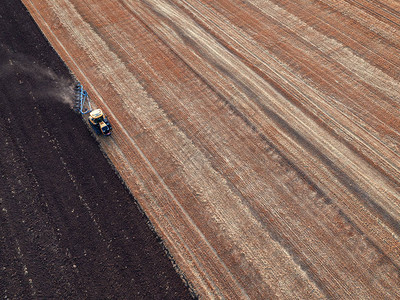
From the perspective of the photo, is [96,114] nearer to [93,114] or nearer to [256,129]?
[93,114]

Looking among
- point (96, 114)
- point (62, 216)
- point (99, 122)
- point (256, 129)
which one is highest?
point (96, 114)

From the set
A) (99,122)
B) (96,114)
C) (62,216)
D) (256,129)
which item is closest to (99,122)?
(99,122)

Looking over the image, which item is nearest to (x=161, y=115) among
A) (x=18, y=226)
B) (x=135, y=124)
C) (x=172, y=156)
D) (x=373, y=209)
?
(x=135, y=124)

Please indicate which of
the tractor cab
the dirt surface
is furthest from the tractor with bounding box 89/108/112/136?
the dirt surface

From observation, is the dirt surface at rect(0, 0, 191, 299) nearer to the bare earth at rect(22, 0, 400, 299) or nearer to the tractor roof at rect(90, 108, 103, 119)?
the bare earth at rect(22, 0, 400, 299)

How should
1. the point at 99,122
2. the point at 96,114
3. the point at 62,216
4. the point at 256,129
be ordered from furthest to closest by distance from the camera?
the point at 256,129 < the point at 99,122 < the point at 96,114 < the point at 62,216

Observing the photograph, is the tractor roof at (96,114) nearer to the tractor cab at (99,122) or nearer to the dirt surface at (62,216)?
the tractor cab at (99,122)

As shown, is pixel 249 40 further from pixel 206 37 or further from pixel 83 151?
pixel 83 151
